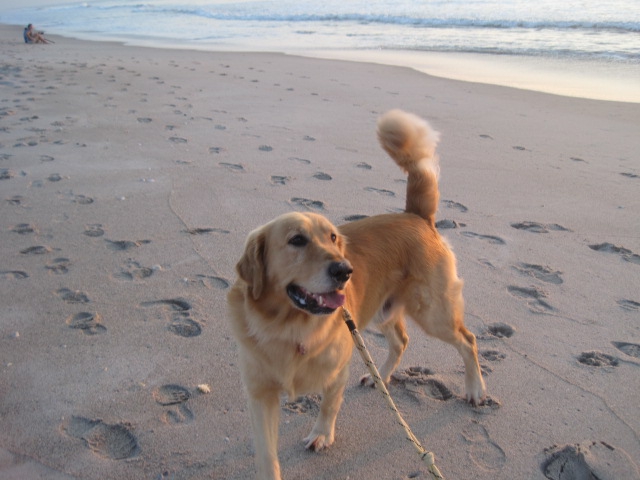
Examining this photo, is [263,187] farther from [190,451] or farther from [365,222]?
[190,451]

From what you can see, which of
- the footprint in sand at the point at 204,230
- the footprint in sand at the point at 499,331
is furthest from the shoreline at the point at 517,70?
the footprint in sand at the point at 204,230

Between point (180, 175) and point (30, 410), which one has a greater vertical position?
point (180, 175)

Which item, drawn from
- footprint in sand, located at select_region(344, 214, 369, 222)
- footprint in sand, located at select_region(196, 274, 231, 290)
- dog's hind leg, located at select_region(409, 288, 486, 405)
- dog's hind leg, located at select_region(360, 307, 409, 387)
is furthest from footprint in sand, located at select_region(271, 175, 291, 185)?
dog's hind leg, located at select_region(409, 288, 486, 405)

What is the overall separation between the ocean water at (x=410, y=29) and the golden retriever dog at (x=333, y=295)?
9381 millimetres

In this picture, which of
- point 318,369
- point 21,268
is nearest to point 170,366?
point 318,369

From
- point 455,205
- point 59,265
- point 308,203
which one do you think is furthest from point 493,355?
point 59,265

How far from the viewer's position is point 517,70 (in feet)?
40.9

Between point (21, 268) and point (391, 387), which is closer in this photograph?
point (391, 387)

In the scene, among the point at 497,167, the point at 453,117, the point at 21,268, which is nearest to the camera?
the point at 21,268

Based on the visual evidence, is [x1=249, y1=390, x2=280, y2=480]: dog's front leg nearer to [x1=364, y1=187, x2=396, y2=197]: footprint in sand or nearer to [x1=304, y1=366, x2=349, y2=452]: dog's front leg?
[x1=304, y1=366, x2=349, y2=452]: dog's front leg

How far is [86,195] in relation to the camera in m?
5.23

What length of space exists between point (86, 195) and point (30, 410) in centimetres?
293

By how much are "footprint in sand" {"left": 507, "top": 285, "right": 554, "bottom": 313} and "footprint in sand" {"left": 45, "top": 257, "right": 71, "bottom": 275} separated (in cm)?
312

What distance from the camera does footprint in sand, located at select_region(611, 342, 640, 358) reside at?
3.24 meters
